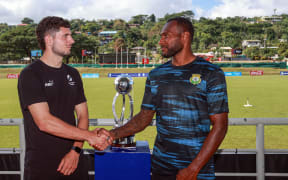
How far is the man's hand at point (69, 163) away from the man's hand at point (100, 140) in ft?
0.48

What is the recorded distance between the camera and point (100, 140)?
8.10 feet

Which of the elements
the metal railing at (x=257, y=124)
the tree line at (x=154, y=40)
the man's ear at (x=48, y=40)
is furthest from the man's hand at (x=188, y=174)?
the tree line at (x=154, y=40)

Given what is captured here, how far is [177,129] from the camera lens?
7.36 ft

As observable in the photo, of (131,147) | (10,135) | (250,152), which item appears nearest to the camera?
(131,147)

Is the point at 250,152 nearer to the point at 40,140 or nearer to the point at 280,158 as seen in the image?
the point at 280,158

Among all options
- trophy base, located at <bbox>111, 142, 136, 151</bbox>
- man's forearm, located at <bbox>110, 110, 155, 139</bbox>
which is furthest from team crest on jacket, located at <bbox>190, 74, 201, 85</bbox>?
trophy base, located at <bbox>111, 142, 136, 151</bbox>

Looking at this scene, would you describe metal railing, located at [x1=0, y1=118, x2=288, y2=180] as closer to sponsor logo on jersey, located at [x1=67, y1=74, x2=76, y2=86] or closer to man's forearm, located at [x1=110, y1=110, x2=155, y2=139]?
man's forearm, located at [x1=110, y1=110, x2=155, y2=139]

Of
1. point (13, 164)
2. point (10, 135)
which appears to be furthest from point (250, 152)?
point (10, 135)

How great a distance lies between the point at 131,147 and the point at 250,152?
1.32m

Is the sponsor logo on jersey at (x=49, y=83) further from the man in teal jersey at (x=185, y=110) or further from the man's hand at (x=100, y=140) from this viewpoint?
the man in teal jersey at (x=185, y=110)

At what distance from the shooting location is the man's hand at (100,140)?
8.02 ft

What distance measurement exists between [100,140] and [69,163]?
0.90ft

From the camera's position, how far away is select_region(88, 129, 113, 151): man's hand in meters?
2.45

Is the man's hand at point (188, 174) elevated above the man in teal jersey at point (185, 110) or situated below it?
below
